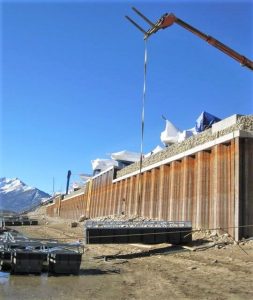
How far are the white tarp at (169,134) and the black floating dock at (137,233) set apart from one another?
113ft

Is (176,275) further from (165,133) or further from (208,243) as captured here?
(165,133)

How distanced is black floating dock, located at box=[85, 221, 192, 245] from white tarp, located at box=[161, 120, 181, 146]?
34441 mm

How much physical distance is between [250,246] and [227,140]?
6.86 m

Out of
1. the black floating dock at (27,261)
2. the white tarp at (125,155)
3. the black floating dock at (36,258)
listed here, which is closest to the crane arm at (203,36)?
the black floating dock at (36,258)

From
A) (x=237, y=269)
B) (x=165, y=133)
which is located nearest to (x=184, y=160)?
(x=237, y=269)

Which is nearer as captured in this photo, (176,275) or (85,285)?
(85,285)

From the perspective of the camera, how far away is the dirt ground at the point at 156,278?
16531 mm

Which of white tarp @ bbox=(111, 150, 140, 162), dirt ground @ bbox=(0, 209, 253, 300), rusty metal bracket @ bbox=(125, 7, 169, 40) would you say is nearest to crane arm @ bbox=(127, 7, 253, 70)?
rusty metal bracket @ bbox=(125, 7, 169, 40)

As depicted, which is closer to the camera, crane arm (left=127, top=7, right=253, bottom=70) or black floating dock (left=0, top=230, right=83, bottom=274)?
black floating dock (left=0, top=230, right=83, bottom=274)

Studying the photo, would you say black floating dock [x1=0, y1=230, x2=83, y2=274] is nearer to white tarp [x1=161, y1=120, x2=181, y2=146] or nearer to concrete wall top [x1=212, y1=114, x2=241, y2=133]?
concrete wall top [x1=212, y1=114, x2=241, y2=133]

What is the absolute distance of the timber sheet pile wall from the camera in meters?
28.1

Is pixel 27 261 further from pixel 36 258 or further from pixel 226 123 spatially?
pixel 226 123

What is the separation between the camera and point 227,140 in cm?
3012

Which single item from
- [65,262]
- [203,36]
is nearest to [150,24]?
[203,36]
